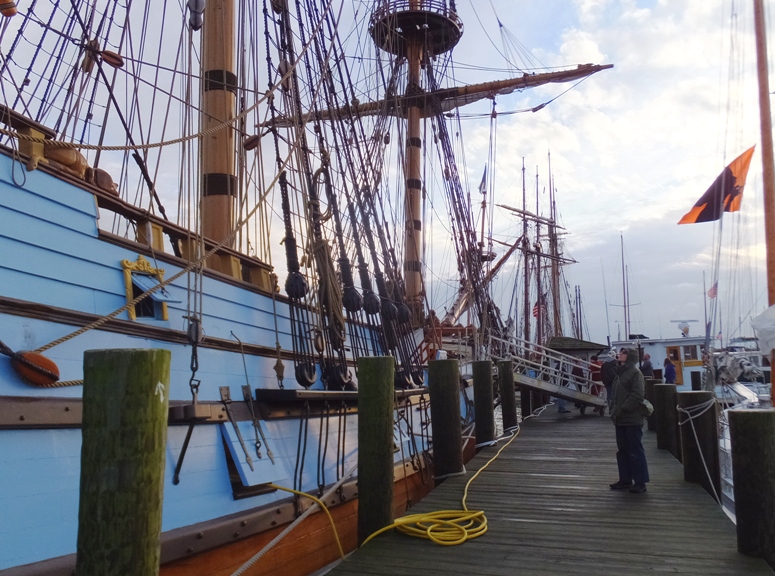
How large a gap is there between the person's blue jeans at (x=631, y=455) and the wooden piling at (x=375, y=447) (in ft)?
8.69

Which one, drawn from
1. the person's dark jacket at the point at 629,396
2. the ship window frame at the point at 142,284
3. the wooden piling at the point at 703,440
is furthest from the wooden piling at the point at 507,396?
the ship window frame at the point at 142,284

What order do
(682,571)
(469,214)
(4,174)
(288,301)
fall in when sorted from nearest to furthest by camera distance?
(4,174)
(682,571)
(288,301)
(469,214)

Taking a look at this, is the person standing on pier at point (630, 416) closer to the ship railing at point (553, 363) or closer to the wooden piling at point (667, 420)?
the wooden piling at point (667, 420)

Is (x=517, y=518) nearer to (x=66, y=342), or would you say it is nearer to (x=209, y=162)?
(x=66, y=342)

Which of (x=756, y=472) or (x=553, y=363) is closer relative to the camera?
(x=756, y=472)

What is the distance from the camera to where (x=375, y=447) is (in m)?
5.22

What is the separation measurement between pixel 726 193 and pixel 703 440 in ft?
29.7

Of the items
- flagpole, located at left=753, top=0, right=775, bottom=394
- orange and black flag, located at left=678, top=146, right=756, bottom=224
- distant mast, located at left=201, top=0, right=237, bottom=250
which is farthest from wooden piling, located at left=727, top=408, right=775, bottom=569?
orange and black flag, located at left=678, top=146, right=756, bottom=224

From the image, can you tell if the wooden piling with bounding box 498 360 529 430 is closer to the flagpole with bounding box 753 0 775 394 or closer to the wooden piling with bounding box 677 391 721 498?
the flagpole with bounding box 753 0 775 394

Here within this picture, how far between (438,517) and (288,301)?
2.86m

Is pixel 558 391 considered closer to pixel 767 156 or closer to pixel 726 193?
pixel 726 193

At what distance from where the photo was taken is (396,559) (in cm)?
453

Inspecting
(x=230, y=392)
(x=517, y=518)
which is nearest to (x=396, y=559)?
(x=517, y=518)

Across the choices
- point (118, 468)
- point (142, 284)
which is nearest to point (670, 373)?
point (142, 284)
